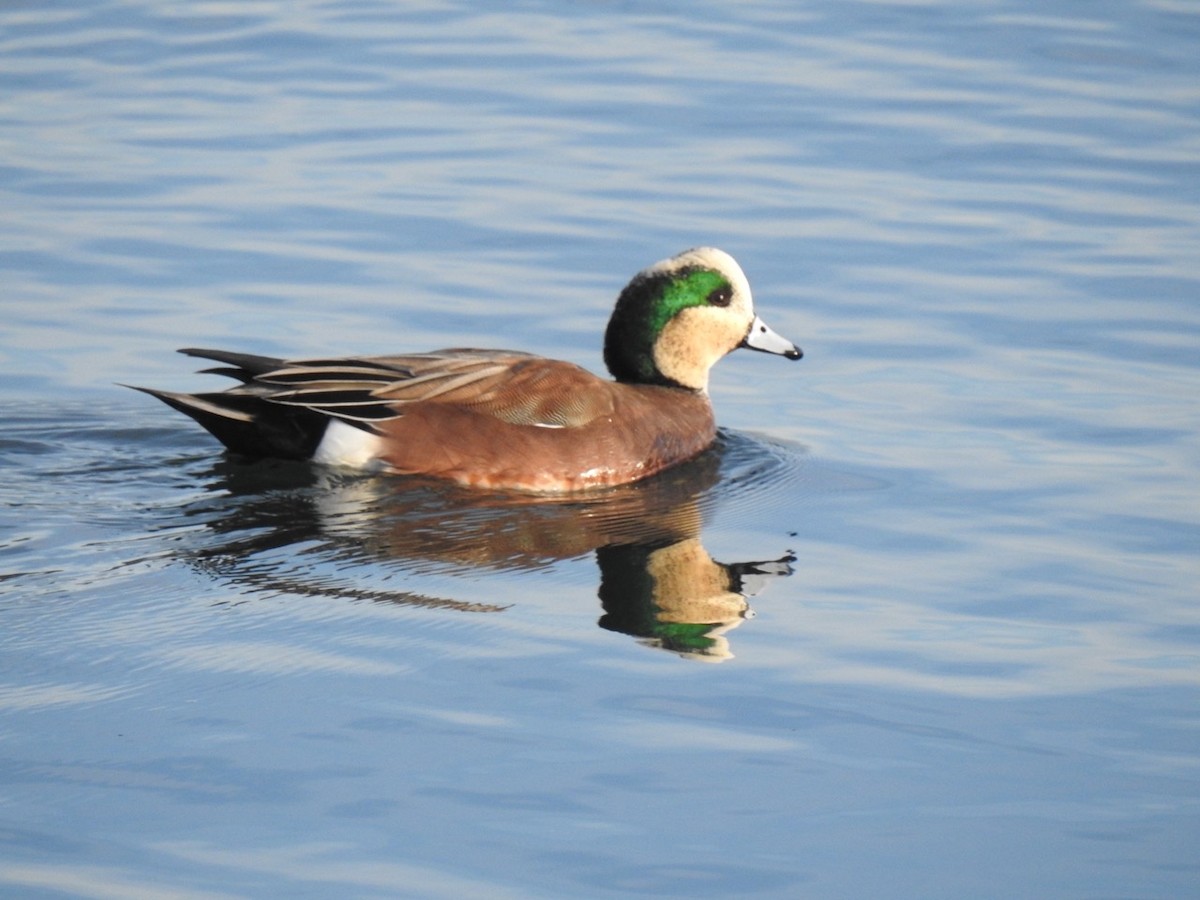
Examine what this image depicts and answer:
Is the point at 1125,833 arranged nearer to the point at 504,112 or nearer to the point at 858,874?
the point at 858,874

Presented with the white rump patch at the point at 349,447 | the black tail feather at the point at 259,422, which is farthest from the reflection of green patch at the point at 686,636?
the black tail feather at the point at 259,422

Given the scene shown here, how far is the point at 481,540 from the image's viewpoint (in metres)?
6.98

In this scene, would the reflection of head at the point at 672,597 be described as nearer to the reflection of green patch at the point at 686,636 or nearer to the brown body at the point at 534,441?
the reflection of green patch at the point at 686,636

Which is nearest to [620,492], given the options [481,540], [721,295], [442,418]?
[442,418]

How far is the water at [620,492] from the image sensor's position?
4680 mm

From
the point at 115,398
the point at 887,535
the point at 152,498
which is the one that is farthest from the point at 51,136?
the point at 887,535

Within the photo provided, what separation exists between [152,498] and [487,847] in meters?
3.32

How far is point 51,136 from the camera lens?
12.2m

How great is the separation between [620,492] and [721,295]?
3.92ft

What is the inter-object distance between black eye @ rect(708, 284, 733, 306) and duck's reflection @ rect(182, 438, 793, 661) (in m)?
0.84

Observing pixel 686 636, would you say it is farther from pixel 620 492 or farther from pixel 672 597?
pixel 620 492

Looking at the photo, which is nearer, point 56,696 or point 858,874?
point 858,874

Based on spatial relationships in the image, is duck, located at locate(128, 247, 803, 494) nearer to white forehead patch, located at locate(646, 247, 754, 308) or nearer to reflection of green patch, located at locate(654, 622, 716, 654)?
white forehead patch, located at locate(646, 247, 754, 308)

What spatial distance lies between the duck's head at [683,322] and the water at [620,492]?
0.38 meters
